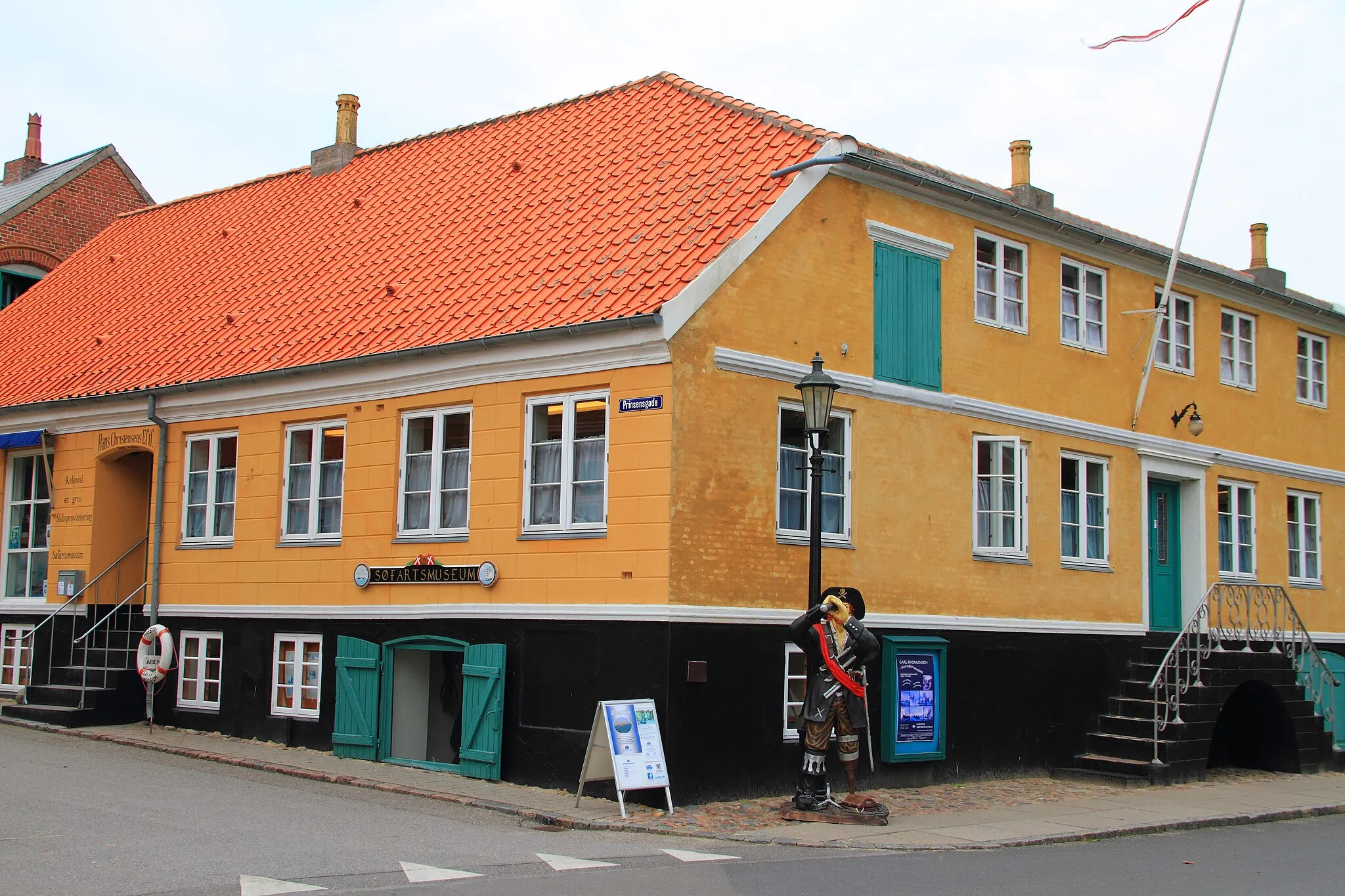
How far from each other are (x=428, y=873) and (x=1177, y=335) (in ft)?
49.7

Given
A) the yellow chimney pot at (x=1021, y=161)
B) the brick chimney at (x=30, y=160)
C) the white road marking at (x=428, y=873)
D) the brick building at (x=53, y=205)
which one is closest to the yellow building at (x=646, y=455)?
the yellow chimney pot at (x=1021, y=161)

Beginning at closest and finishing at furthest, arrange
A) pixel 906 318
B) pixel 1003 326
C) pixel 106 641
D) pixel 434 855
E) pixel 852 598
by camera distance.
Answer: pixel 434 855 < pixel 852 598 < pixel 906 318 < pixel 1003 326 < pixel 106 641

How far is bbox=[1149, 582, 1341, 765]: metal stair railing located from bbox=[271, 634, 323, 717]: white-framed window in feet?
34.1

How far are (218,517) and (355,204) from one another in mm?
5305

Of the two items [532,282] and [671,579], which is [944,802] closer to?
[671,579]

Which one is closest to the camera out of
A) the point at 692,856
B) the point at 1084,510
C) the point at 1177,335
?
the point at 692,856

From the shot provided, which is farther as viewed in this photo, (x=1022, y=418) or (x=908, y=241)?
(x=1022, y=418)

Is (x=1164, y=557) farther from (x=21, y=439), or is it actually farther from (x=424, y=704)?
(x=21, y=439)

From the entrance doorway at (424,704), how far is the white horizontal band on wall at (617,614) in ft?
1.99

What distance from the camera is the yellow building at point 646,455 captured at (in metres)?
15.0

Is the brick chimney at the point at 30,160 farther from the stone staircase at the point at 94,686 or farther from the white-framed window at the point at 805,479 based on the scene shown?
the white-framed window at the point at 805,479

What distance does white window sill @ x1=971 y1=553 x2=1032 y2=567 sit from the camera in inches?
711

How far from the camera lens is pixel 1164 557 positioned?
21484mm

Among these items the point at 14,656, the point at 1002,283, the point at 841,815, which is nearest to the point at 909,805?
the point at 841,815
